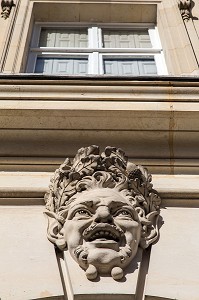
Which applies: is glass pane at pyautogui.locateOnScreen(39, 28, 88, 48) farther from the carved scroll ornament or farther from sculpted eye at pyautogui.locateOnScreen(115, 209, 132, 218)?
sculpted eye at pyautogui.locateOnScreen(115, 209, 132, 218)

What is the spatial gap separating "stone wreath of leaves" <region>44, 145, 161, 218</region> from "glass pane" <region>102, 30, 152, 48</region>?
3.96 m

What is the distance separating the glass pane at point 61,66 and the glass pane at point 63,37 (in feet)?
1.67

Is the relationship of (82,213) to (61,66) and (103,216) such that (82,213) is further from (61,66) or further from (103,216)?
(61,66)

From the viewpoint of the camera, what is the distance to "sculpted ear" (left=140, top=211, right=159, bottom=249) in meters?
3.95

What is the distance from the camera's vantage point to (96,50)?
7812 mm

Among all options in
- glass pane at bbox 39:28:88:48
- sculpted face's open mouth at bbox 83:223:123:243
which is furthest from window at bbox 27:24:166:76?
sculpted face's open mouth at bbox 83:223:123:243

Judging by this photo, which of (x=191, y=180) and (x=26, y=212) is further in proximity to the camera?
(x=191, y=180)

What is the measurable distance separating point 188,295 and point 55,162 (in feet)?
6.74

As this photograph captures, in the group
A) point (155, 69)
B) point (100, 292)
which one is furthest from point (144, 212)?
point (155, 69)

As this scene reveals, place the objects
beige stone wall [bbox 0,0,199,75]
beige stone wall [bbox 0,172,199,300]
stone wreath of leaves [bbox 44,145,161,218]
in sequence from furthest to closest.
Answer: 1. beige stone wall [bbox 0,0,199,75]
2. stone wreath of leaves [bbox 44,145,161,218]
3. beige stone wall [bbox 0,172,199,300]

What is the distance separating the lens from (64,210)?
408cm

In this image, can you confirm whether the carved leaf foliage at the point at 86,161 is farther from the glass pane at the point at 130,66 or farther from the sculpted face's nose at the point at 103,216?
the glass pane at the point at 130,66

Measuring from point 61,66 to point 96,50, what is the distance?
2.37ft

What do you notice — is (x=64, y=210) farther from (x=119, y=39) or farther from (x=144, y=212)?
(x=119, y=39)
